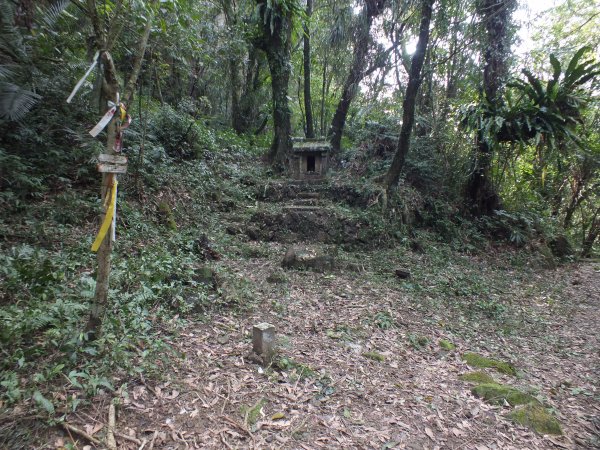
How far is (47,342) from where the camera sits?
2279 mm

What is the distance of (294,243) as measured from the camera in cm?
692

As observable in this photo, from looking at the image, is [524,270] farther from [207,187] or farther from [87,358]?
[87,358]

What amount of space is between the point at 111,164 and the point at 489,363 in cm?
422

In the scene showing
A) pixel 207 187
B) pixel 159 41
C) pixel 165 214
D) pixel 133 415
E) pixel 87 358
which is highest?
pixel 159 41

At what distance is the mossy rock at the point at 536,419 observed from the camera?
8.80 ft

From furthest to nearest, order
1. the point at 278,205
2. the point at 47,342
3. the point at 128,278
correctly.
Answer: the point at 278,205 < the point at 128,278 < the point at 47,342

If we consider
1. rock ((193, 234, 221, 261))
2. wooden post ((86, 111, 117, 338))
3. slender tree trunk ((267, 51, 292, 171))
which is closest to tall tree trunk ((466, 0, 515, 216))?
slender tree trunk ((267, 51, 292, 171))

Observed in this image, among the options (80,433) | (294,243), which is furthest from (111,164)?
(294,243)

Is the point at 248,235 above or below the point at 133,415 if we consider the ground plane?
above

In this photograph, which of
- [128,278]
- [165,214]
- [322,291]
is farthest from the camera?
[165,214]

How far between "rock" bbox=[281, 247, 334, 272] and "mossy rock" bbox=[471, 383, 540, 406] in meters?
3.06

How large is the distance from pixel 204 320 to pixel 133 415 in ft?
4.43

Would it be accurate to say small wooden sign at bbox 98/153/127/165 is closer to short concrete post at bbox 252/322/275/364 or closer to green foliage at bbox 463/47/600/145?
short concrete post at bbox 252/322/275/364

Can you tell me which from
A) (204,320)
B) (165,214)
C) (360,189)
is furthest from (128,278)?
(360,189)
